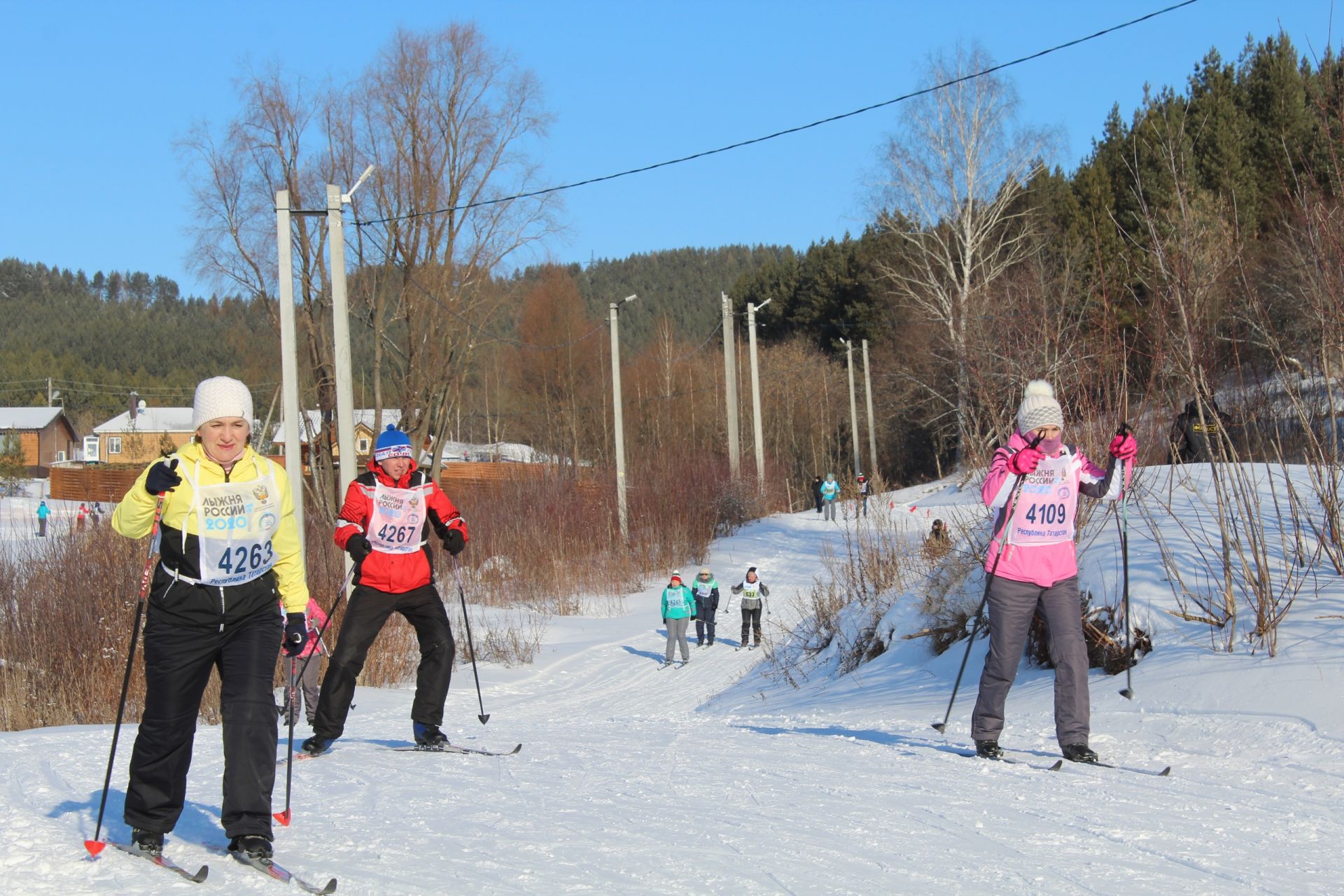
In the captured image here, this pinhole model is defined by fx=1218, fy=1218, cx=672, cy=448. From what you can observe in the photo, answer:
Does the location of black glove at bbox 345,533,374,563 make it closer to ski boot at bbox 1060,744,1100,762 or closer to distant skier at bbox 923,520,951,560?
ski boot at bbox 1060,744,1100,762

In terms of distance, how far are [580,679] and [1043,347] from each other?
8045mm

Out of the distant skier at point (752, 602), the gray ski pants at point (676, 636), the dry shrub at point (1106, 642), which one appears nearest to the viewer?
the dry shrub at point (1106, 642)

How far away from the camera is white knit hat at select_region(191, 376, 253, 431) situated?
15.6 ft

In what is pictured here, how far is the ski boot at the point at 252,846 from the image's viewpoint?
14.6 ft

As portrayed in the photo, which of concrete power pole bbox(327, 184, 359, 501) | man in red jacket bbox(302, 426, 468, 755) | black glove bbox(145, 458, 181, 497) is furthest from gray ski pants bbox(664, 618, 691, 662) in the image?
black glove bbox(145, 458, 181, 497)

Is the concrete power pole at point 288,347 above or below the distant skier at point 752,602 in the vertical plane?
above

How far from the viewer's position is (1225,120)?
3425 cm

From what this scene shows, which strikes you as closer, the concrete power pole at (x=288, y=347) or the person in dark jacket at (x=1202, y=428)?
the person in dark jacket at (x=1202, y=428)

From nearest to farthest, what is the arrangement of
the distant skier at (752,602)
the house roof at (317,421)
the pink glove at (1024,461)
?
the pink glove at (1024,461) → the distant skier at (752,602) → the house roof at (317,421)

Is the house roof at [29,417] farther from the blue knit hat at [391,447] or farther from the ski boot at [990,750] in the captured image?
the ski boot at [990,750]

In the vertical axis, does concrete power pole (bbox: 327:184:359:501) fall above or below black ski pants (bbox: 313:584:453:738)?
above

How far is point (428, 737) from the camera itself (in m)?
7.69

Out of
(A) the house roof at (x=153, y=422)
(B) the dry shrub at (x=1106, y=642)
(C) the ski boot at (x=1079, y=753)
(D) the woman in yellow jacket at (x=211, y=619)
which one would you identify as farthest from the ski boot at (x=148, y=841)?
(A) the house roof at (x=153, y=422)

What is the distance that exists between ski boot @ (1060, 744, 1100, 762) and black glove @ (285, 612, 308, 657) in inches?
164
